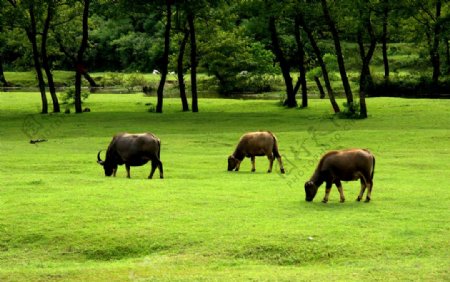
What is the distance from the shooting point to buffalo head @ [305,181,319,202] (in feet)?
63.6

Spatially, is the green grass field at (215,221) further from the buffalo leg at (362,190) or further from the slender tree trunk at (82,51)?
the slender tree trunk at (82,51)

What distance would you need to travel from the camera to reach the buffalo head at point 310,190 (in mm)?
19391

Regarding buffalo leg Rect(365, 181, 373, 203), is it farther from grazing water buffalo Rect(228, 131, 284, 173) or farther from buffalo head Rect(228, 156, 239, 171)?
buffalo head Rect(228, 156, 239, 171)

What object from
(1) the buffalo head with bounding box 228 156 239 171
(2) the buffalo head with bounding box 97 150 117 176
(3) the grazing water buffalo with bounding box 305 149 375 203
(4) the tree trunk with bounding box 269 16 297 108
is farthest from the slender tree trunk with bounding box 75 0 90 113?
(3) the grazing water buffalo with bounding box 305 149 375 203

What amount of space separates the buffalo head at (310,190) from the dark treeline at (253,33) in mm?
23559

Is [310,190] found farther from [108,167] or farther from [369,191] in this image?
[108,167]

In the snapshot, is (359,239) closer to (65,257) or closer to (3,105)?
(65,257)

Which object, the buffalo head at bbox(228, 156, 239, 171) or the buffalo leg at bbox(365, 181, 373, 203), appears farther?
the buffalo head at bbox(228, 156, 239, 171)

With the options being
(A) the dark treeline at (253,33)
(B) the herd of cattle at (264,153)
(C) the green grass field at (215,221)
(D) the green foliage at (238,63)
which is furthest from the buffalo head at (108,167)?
(D) the green foliage at (238,63)

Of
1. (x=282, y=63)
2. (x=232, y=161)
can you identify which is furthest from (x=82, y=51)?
(x=232, y=161)

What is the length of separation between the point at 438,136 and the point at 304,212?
60.4 feet

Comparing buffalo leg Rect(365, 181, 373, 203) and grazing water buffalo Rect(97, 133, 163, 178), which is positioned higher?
grazing water buffalo Rect(97, 133, 163, 178)

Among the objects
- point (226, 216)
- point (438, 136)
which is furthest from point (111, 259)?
point (438, 136)

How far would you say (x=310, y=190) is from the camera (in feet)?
63.8
